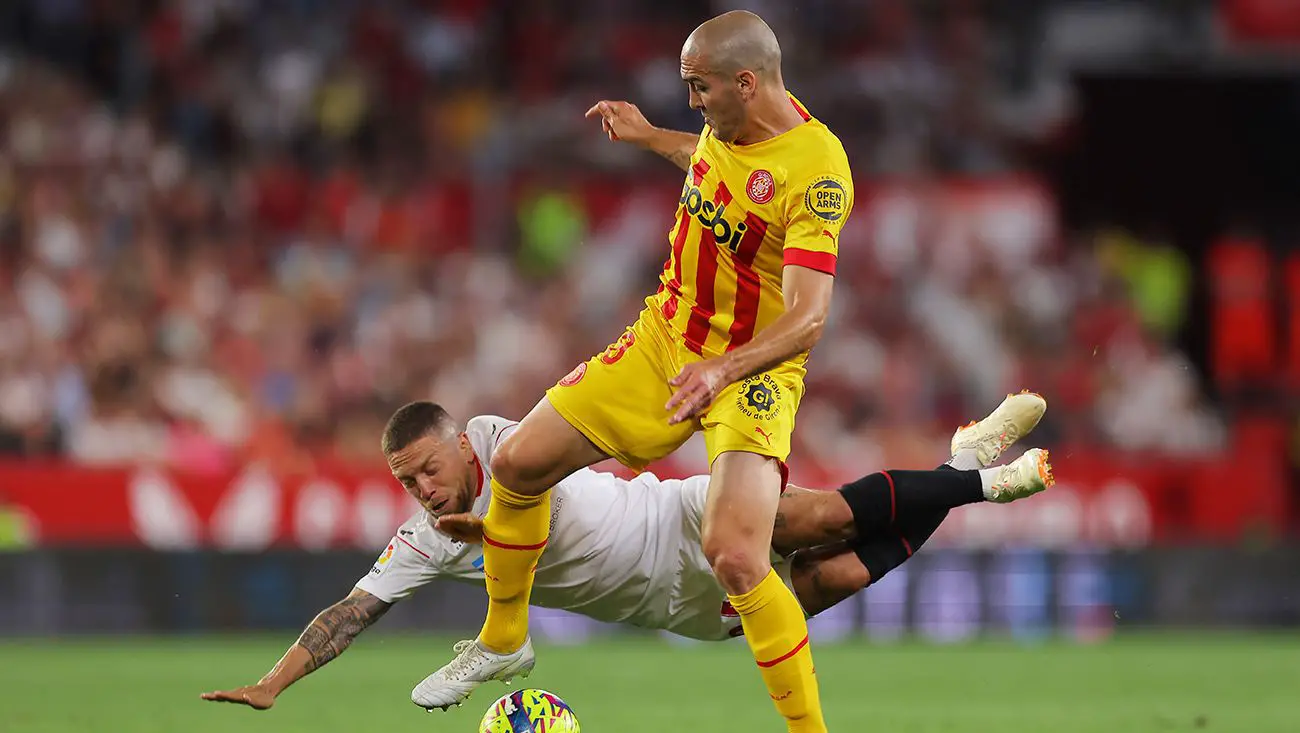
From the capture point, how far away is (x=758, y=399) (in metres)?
7.40

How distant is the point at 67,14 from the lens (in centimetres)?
1881

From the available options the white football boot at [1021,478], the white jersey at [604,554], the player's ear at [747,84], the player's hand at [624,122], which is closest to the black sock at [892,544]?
the white football boot at [1021,478]

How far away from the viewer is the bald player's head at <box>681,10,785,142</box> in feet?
23.9

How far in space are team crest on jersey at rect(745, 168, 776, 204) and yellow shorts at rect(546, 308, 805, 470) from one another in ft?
2.10

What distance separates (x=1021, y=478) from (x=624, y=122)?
2300 millimetres

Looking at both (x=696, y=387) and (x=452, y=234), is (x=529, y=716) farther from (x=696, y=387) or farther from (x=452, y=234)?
(x=452, y=234)

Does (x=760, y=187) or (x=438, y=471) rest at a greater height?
(x=760, y=187)

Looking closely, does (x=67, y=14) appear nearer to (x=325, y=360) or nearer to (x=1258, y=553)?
(x=325, y=360)

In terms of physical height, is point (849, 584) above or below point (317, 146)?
below

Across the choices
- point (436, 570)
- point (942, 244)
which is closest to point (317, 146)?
point (942, 244)

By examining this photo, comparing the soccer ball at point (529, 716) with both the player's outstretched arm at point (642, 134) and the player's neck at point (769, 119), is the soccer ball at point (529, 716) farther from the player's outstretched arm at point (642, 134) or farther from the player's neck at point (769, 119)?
the player's outstretched arm at point (642, 134)

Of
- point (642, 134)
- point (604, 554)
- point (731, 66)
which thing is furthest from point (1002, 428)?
point (731, 66)

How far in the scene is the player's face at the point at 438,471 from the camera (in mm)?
8000

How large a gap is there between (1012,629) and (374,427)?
5354 mm
